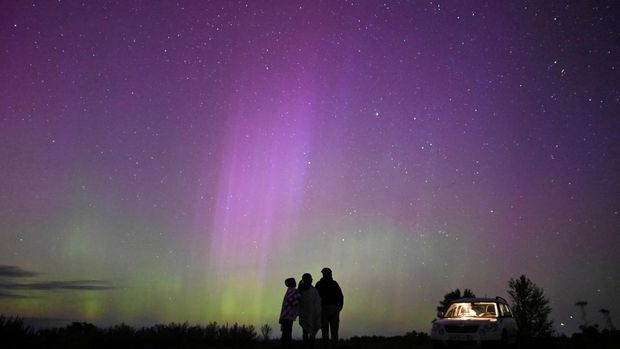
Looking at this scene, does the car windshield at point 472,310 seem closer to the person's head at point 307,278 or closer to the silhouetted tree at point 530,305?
the person's head at point 307,278

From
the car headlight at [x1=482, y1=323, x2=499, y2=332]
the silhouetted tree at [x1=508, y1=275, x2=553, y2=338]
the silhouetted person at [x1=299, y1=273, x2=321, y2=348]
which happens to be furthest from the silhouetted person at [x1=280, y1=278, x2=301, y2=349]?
the silhouetted tree at [x1=508, y1=275, x2=553, y2=338]

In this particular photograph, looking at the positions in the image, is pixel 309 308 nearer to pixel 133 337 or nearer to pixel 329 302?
pixel 329 302

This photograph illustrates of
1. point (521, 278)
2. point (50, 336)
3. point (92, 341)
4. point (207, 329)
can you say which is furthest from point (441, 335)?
point (521, 278)

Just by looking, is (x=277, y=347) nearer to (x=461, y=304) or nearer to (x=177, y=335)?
(x=177, y=335)

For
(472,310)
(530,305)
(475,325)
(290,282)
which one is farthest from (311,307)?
(530,305)

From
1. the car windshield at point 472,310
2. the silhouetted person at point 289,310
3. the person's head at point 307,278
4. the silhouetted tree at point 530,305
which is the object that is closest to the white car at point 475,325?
the car windshield at point 472,310

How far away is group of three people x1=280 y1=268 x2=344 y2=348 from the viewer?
13555mm

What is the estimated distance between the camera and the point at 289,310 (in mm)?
13531

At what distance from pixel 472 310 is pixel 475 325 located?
132 cm

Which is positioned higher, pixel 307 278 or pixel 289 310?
pixel 307 278

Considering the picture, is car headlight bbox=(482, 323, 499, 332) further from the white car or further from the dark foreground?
the dark foreground

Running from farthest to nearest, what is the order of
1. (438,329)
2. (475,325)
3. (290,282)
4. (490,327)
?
(438,329)
(475,325)
(490,327)
(290,282)

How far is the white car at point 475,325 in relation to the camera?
579 inches

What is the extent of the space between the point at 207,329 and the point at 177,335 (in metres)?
1.69
